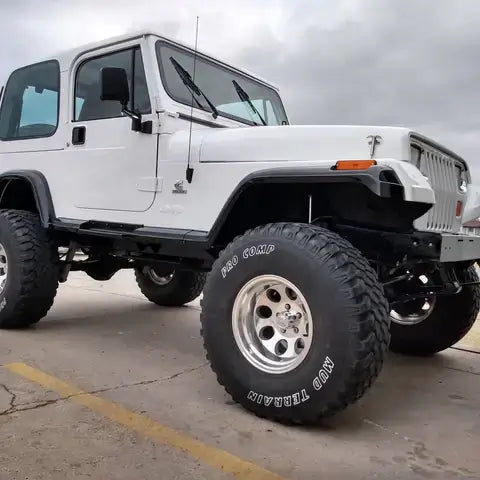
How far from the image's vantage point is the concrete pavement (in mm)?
2527

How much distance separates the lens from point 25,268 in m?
4.74

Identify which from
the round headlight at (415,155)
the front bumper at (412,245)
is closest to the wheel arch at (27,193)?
the front bumper at (412,245)

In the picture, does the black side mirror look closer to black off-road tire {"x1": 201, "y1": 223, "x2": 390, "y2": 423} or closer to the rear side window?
the rear side window

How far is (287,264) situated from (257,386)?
0.73 metres

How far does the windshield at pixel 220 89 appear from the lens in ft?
13.8

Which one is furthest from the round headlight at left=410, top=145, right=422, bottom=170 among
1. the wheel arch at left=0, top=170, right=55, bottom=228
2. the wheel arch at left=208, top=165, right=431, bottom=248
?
the wheel arch at left=0, top=170, right=55, bottom=228

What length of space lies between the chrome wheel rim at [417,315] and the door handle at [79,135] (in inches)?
122

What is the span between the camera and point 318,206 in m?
3.51

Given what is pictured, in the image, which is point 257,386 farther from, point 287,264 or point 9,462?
point 9,462

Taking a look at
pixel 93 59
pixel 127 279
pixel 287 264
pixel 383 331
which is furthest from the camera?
pixel 127 279

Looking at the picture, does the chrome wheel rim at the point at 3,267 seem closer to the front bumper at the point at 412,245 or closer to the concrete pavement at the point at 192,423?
the concrete pavement at the point at 192,423

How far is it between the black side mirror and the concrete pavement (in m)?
2.02

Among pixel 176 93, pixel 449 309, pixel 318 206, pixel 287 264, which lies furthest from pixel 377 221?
pixel 176 93

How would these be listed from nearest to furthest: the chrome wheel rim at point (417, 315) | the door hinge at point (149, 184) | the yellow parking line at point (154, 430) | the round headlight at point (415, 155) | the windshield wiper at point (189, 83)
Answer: the yellow parking line at point (154, 430)
the round headlight at point (415, 155)
the door hinge at point (149, 184)
the windshield wiper at point (189, 83)
the chrome wheel rim at point (417, 315)
